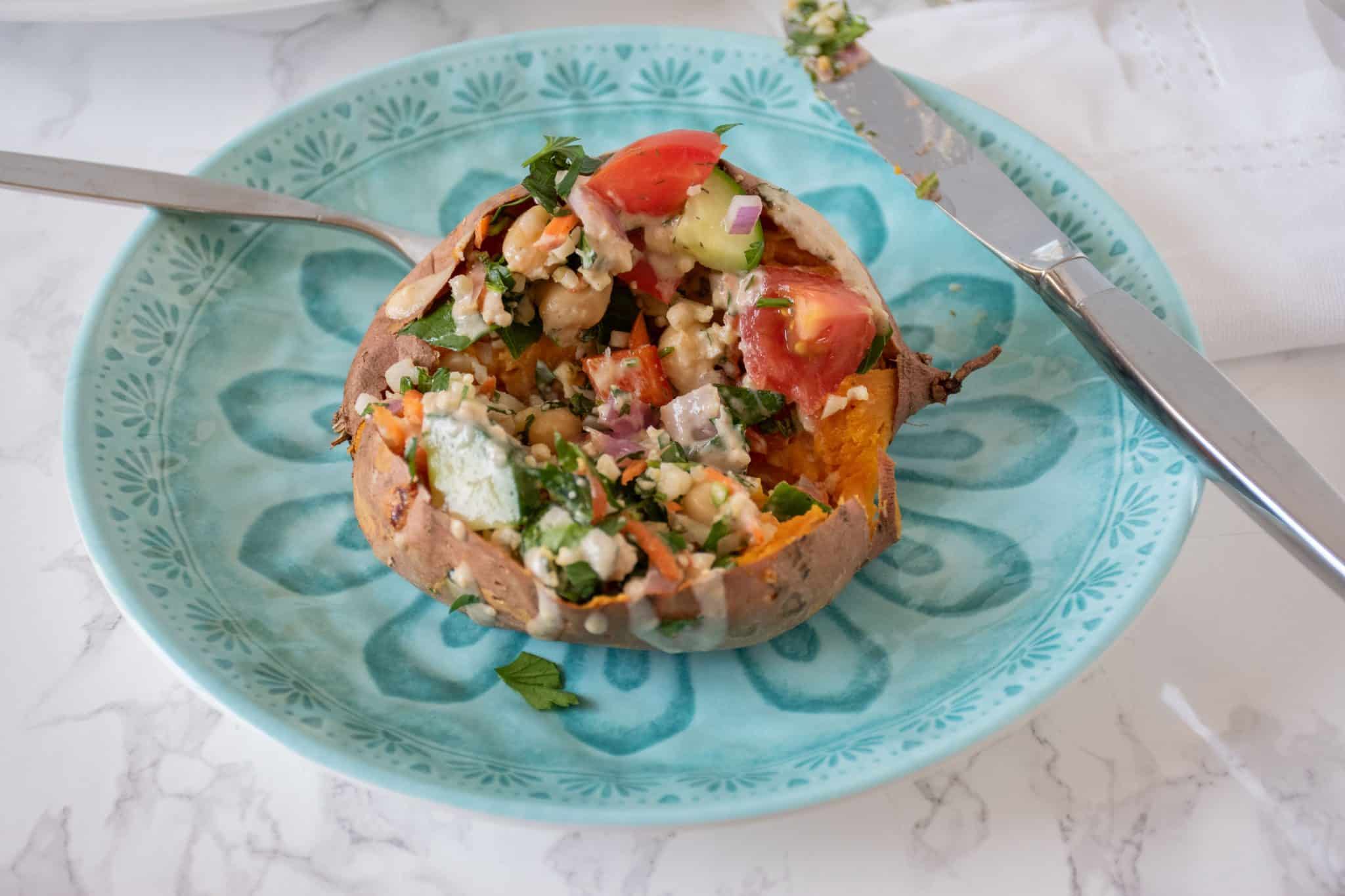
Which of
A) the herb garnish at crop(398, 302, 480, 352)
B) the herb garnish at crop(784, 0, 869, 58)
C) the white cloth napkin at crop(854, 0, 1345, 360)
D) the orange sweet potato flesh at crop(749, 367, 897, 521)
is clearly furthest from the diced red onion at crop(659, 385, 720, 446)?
the white cloth napkin at crop(854, 0, 1345, 360)

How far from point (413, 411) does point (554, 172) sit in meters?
0.44

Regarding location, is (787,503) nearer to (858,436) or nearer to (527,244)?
(858,436)

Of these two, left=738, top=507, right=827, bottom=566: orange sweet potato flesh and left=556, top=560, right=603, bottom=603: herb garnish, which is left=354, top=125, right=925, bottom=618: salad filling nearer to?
left=738, top=507, right=827, bottom=566: orange sweet potato flesh

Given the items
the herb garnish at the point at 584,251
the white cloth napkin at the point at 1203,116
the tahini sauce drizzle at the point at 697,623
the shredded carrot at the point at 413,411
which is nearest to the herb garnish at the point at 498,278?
the herb garnish at the point at 584,251

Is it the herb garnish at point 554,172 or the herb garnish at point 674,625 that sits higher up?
the herb garnish at point 554,172

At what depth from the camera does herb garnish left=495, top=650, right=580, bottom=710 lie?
173cm

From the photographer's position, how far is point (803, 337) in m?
1.80

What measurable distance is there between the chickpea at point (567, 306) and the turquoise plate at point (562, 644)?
48 cm

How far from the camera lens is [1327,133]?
2.61m

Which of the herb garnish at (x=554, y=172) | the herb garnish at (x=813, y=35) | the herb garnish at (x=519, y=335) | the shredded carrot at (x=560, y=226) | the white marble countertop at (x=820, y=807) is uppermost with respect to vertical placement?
the herb garnish at (x=813, y=35)

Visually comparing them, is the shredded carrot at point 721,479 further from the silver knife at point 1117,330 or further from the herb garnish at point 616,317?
the silver knife at point 1117,330

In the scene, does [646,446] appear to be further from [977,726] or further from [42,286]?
[42,286]

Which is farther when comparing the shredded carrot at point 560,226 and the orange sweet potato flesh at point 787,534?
the shredded carrot at point 560,226

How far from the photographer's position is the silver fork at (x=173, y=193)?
221 centimetres
